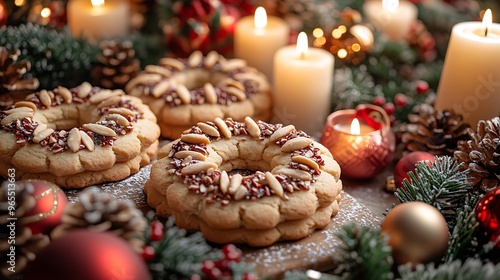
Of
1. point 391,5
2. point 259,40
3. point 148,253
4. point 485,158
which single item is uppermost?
point 391,5

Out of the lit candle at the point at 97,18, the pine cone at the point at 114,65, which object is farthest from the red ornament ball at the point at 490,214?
the lit candle at the point at 97,18

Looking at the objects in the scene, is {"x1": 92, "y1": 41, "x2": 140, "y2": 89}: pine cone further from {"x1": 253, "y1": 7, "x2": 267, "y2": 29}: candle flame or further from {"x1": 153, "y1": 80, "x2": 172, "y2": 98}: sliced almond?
{"x1": 253, "y1": 7, "x2": 267, "y2": 29}: candle flame

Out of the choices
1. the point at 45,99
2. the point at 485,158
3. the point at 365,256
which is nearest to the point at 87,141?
the point at 45,99

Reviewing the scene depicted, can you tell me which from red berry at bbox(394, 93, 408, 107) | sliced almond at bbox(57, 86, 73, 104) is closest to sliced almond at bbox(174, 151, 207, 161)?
sliced almond at bbox(57, 86, 73, 104)

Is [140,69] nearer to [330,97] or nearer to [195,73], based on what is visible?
[195,73]

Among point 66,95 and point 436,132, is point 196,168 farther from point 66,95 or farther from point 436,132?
point 436,132
